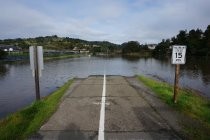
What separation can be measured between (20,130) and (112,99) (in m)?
5.66

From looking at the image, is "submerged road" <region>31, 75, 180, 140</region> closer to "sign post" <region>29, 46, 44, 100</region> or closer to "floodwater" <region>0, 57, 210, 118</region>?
"sign post" <region>29, 46, 44, 100</region>

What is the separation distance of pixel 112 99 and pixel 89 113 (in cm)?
327

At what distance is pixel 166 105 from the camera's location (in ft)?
38.1

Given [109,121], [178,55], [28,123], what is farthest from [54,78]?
[109,121]

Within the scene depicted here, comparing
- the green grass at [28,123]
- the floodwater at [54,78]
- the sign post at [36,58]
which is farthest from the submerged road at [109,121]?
the floodwater at [54,78]

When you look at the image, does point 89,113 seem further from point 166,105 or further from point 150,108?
point 166,105

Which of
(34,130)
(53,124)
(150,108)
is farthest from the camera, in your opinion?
(150,108)

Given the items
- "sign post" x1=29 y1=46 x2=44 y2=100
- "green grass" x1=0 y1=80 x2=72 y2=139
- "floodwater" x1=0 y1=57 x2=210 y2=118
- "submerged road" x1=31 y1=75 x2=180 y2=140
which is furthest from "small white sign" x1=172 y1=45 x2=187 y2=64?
"floodwater" x1=0 y1=57 x2=210 y2=118

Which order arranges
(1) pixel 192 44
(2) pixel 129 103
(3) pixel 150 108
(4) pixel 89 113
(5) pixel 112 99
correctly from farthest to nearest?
(1) pixel 192 44 < (5) pixel 112 99 < (2) pixel 129 103 < (3) pixel 150 108 < (4) pixel 89 113

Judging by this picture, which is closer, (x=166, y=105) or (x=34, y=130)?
(x=34, y=130)

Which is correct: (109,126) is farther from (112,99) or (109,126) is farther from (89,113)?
(112,99)

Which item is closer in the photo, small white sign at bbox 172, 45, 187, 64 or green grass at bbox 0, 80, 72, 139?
green grass at bbox 0, 80, 72, 139

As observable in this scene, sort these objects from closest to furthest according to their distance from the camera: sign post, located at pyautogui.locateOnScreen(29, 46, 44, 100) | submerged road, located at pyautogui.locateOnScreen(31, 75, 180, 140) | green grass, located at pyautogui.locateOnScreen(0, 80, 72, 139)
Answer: submerged road, located at pyautogui.locateOnScreen(31, 75, 180, 140), green grass, located at pyautogui.locateOnScreen(0, 80, 72, 139), sign post, located at pyautogui.locateOnScreen(29, 46, 44, 100)

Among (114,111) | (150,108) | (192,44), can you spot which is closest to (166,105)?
(150,108)
